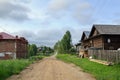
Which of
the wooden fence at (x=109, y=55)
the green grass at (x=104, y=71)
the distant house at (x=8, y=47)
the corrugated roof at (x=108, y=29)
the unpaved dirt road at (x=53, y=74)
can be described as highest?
the corrugated roof at (x=108, y=29)

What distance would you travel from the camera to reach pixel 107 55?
109ft

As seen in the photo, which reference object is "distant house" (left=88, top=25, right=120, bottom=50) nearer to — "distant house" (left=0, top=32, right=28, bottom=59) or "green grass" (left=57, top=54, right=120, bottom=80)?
"green grass" (left=57, top=54, right=120, bottom=80)

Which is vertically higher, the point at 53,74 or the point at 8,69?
the point at 8,69

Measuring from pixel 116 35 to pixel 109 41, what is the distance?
1.63 meters

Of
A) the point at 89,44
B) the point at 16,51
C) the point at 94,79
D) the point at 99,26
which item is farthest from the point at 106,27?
the point at 94,79

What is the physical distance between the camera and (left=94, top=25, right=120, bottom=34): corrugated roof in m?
48.2

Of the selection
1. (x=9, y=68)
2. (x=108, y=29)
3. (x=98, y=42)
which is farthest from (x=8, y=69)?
(x=98, y=42)

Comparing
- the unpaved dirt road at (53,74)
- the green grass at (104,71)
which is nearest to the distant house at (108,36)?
the green grass at (104,71)

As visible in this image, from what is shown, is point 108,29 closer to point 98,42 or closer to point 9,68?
point 98,42

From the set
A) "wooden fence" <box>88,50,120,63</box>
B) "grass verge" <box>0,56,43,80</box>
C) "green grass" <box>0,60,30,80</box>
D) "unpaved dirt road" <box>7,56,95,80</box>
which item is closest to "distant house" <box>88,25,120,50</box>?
"wooden fence" <box>88,50,120,63</box>

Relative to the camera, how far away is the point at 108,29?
1945 inches

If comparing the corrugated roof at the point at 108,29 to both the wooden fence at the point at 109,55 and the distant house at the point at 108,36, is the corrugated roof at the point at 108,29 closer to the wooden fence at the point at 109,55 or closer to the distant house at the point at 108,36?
the distant house at the point at 108,36

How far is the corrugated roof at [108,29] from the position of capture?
48.2 m

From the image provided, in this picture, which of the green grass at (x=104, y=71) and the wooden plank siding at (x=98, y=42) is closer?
the green grass at (x=104, y=71)
